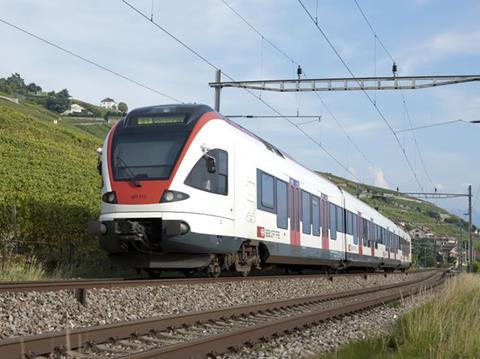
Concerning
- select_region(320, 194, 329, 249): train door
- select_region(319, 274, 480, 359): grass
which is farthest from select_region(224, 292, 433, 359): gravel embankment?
select_region(320, 194, 329, 249): train door

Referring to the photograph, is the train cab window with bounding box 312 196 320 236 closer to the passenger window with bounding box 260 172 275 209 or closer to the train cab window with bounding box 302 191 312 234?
the train cab window with bounding box 302 191 312 234

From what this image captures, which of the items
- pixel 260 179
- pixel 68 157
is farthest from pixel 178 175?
pixel 68 157

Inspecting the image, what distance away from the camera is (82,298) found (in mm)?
9367

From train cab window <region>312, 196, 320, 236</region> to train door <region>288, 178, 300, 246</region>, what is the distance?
A: 189 cm

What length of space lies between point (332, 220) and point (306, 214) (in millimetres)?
4075

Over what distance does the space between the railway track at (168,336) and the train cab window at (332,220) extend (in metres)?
11.3

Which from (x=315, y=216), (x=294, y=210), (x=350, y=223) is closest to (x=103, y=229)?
(x=294, y=210)

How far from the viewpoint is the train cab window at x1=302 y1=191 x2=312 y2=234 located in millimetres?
19109

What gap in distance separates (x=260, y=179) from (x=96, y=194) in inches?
398

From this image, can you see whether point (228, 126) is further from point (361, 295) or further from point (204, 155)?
point (361, 295)

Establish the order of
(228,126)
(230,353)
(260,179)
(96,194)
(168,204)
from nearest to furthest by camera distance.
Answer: (230,353) < (168,204) < (228,126) < (260,179) < (96,194)

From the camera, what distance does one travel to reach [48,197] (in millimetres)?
20281

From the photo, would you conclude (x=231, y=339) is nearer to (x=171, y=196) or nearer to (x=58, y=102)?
(x=171, y=196)

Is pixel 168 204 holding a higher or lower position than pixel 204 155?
lower
